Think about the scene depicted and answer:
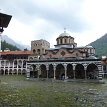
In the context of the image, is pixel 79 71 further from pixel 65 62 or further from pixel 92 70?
pixel 65 62

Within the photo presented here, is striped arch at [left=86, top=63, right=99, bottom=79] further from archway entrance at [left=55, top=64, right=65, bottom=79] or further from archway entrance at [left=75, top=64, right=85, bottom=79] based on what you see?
archway entrance at [left=55, top=64, right=65, bottom=79]

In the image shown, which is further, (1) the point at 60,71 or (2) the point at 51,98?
(1) the point at 60,71

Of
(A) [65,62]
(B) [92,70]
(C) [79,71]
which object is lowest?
(C) [79,71]

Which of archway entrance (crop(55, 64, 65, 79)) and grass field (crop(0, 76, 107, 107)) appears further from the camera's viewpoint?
archway entrance (crop(55, 64, 65, 79))

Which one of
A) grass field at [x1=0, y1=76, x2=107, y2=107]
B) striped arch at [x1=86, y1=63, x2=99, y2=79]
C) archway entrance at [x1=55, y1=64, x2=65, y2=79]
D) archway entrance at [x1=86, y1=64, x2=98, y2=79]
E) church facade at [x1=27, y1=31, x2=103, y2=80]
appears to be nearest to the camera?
grass field at [x1=0, y1=76, x2=107, y2=107]

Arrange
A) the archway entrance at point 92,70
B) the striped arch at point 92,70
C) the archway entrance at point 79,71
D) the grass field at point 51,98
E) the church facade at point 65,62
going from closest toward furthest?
the grass field at point 51,98, the church facade at point 65,62, the archway entrance at point 79,71, the striped arch at point 92,70, the archway entrance at point 92,70

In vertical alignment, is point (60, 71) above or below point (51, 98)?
above

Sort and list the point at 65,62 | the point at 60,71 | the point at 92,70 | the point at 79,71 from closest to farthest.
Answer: the point at 65,62
the point at 79,71
the point at 60,71
the point at 92,70

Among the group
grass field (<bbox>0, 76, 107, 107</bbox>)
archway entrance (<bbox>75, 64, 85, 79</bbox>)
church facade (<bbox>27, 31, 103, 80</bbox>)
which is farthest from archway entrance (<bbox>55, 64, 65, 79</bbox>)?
grass field (<bbox>0, 76, 107, 107</bbox>)

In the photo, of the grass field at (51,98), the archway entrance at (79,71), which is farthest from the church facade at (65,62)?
the grass field at (51,98)

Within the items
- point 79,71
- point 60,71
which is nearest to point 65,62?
point 79,71

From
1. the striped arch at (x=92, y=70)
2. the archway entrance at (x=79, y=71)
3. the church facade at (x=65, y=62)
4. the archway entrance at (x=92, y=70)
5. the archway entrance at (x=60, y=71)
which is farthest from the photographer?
the archway entrance at (x=60, y=71)

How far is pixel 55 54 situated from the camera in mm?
74125

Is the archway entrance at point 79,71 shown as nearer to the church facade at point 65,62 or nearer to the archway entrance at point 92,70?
the church facade at point 65,62
